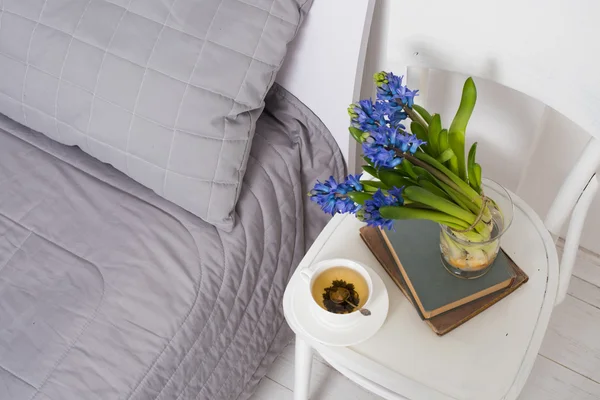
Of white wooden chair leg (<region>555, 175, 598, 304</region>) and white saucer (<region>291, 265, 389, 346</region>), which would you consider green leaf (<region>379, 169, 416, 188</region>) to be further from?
white wooden chair leg (<region>555, 175, 598, 304</region>)

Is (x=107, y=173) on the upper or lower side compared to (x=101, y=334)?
upper

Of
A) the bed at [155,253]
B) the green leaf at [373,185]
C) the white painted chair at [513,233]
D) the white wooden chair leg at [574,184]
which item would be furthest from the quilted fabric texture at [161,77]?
the white wooden chair leg at [574,184]

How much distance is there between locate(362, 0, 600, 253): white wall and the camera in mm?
974

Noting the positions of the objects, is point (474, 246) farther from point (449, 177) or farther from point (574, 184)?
point (574, 184)

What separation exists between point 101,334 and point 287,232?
0.35m

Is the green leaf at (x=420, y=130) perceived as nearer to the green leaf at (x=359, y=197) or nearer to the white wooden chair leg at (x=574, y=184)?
the green leaf at (x=359, y=197)

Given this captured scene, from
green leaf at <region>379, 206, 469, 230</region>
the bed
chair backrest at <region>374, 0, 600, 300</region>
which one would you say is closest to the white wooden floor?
the bed

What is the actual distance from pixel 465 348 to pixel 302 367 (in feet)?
1.01

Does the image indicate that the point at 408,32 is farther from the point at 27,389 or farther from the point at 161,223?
the point at 27,389

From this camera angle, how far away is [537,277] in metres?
0.83

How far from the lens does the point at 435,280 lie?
0.80m

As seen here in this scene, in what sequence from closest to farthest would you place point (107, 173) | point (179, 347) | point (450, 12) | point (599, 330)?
point (450, 12) → point (179, 347) → point (107, 173) → point (599, 330)

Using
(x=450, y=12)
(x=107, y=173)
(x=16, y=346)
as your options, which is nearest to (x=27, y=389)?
(x=16, y=346)

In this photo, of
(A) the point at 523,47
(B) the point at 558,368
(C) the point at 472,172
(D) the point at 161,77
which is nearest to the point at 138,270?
(D) the point at 161,77
